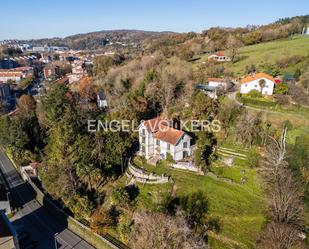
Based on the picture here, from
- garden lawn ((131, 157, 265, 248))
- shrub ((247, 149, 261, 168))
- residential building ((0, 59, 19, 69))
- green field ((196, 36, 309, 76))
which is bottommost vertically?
garden lawn ((131, 157, 265, 248))

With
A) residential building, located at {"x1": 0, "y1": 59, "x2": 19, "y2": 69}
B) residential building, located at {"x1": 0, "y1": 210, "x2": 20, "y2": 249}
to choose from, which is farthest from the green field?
residential building, located at {"x1": 0, "y1": 59, "x2": 19, "y2": 69}

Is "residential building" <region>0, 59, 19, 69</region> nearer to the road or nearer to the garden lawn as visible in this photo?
the road

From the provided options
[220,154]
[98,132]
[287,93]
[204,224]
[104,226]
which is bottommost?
[104,226]

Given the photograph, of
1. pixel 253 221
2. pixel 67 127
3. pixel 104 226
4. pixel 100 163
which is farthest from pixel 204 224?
pixel 67 127

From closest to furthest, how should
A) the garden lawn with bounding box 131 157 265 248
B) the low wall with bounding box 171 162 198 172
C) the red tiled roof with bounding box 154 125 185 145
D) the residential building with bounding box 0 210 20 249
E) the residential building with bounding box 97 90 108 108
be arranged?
the garden lawn with bounding box 131 157 265 248 → the residential building with bounding box 0 210 20 249 → the low wall with bounding box 171 162 198 172 → the red tiled roof with bounding box 154 125 185 145 → the residential building with bounding box 97 90 108 108

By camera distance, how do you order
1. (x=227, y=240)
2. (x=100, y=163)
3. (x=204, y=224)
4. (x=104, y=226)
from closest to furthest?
(x=227, y=240) < (x=204, y=224) < (x=104, y=226) < (x=100, y=163)

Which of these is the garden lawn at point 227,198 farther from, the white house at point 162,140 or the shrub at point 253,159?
the white house at point 162,140

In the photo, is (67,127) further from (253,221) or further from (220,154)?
(253,221)
